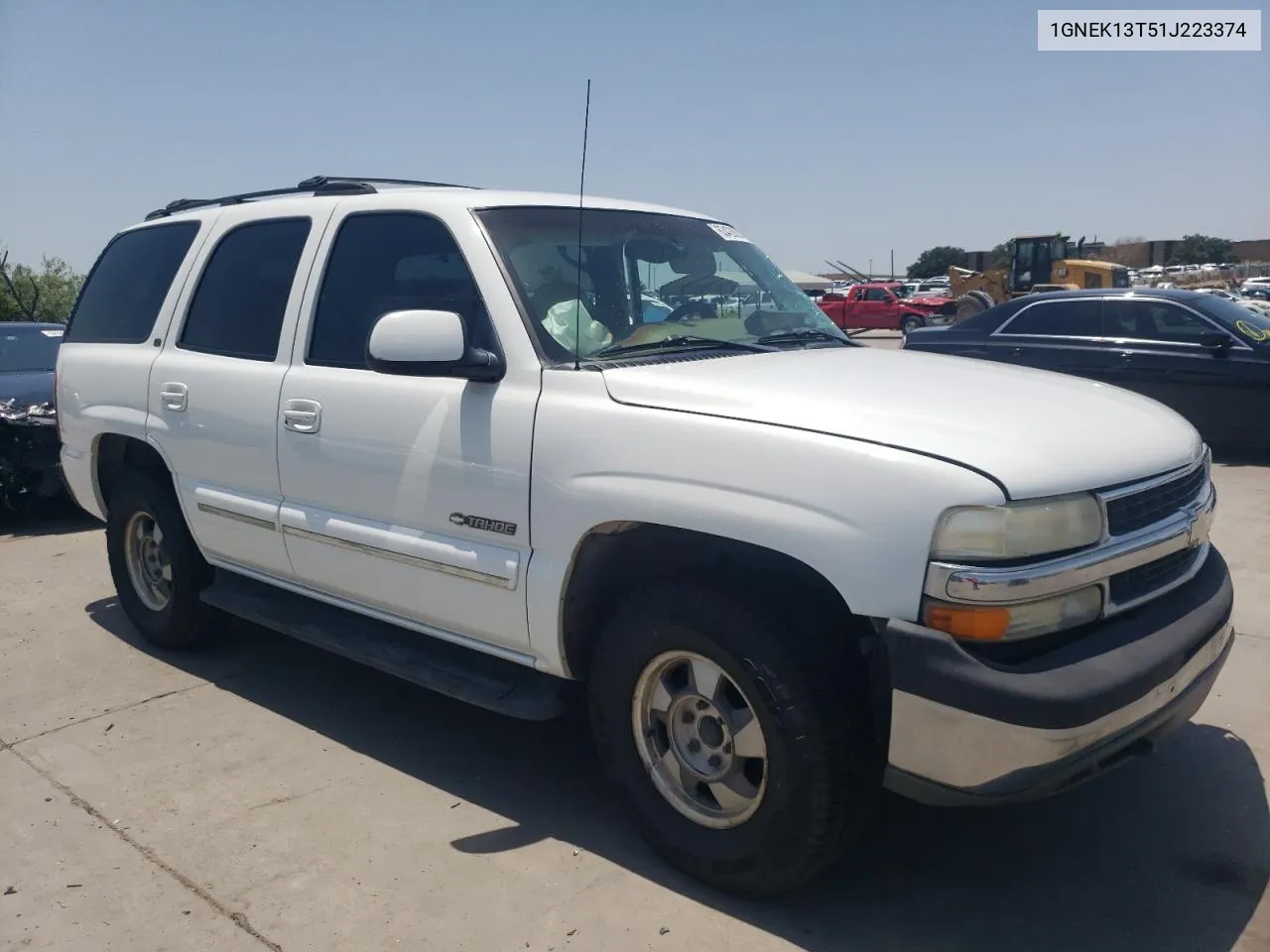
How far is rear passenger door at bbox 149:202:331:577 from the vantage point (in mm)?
4195

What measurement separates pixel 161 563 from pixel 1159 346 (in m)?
8.31

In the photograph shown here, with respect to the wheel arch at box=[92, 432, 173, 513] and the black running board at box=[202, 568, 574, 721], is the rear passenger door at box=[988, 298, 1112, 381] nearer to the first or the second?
the black running board at box=[202, 568, 574, 721]

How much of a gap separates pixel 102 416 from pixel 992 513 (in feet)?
13.9

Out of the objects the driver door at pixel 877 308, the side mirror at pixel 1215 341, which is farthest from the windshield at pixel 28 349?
the driver door at pixel 877 308

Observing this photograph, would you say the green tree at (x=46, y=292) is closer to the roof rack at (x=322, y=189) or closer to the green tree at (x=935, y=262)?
the roof rack at (x=322, y=189)

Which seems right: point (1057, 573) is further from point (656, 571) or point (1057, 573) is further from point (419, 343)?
point (419, 343)

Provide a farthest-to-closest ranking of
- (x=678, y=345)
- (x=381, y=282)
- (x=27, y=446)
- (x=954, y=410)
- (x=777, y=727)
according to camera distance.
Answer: (x=27, y=446), (x=381, y=282), (x=678, y=345), (x=954, y=410), (x=777, y=727)

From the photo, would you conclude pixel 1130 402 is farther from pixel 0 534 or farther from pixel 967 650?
pixel 0 534

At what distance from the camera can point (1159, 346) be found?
9.52 m

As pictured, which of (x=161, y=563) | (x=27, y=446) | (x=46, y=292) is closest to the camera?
(x=161, y=563)

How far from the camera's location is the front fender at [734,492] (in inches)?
99.3

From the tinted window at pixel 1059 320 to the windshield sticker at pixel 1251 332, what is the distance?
112 cm

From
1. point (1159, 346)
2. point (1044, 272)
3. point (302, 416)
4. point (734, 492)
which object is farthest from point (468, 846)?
point (1044, 272)

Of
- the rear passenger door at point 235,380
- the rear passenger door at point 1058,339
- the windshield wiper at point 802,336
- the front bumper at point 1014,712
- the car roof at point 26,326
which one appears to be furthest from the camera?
the rear passenger door at point 1058,339
